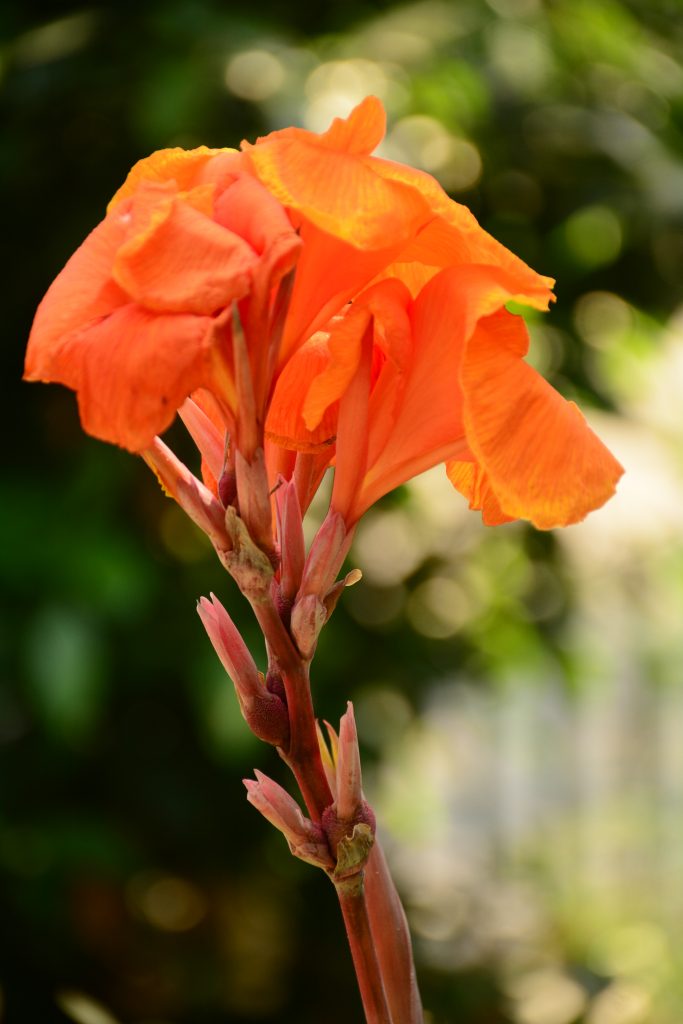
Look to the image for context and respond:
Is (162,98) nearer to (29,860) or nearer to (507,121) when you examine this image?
(507,121)

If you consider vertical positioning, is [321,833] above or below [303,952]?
above

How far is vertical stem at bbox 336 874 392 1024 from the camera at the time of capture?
0.35m

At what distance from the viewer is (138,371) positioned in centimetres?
31

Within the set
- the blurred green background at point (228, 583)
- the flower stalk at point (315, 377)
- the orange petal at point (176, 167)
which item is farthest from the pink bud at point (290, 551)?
the blurred green background at point (228, 583)

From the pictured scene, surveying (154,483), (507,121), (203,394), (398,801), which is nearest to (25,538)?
(154,483)

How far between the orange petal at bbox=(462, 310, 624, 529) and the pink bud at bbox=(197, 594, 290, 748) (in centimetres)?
9

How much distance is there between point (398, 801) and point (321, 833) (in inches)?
59.8

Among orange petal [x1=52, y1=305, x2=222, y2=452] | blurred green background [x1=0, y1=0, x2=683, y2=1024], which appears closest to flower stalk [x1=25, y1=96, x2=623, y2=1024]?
orange petal [x1=52, y1=305, x2=222, y2=452]

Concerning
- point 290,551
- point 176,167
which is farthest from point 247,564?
point 176,167

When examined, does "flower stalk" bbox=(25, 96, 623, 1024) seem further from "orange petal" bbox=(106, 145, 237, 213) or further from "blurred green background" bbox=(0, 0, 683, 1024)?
"blurred green background" bbox=(0, 0, 683, 1024)

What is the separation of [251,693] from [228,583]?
0.82 m

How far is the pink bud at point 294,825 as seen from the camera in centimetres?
36

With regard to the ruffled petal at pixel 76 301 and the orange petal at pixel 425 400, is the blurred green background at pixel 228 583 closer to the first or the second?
the orange petal at pixel 425 400

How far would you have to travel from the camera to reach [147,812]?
4.42ft
